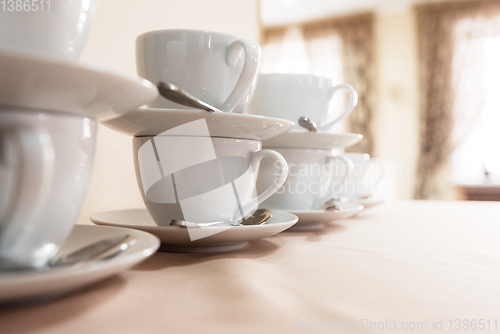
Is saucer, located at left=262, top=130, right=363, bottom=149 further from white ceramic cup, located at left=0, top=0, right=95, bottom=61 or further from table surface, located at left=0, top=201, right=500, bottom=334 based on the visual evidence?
white ceramic cup, located at left=0, top=0, right=95, bottom=61

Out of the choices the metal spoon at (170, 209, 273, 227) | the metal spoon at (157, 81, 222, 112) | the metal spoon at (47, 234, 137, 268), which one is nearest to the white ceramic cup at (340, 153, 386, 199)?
the metal spoon at (170, 209, 273, 227)

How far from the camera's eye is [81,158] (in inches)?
11.1

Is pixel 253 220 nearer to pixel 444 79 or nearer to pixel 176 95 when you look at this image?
pixel 176 95

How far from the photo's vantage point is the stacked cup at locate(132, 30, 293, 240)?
43cm

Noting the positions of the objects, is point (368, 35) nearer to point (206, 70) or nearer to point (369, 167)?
point (369, 167)

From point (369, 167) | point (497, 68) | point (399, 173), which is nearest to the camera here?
point (369, 167)

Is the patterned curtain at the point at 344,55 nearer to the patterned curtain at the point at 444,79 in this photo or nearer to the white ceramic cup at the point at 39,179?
the patterned curtain at the point at 444,79

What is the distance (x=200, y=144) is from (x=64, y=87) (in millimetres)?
208

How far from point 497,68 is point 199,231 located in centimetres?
410

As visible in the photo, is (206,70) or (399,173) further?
(399,173)

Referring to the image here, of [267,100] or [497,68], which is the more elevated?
[497,68]

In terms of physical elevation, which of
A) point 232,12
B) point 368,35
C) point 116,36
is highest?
point 368,35

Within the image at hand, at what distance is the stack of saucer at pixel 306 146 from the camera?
62 centimetres

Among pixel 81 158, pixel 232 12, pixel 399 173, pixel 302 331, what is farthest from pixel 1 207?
pixel 399 173
